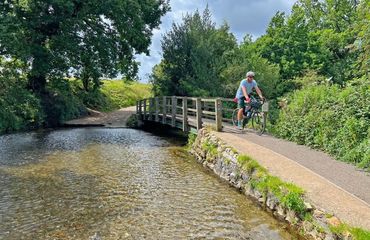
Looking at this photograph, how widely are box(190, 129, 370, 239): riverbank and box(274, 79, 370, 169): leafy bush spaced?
1692mm

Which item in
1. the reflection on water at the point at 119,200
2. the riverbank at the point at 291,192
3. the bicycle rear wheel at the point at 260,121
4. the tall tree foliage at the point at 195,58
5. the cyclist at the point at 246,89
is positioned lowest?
the reflection on water at the point at 119,200

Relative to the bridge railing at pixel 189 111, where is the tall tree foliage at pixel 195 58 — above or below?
above

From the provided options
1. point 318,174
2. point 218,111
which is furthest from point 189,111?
point 318,174

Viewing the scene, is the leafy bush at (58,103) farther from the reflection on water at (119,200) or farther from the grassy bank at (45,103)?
the reflection on water at (119,200)

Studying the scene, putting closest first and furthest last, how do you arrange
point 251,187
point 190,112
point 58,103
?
1. point 251,187
2. point 190,112
3. point 58,103

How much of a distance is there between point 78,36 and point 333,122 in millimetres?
17752

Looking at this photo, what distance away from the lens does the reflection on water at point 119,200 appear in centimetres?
626

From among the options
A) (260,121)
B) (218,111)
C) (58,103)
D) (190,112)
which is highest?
(58,103)

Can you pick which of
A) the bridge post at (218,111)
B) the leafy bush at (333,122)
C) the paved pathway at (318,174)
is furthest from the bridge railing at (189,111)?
the leafy bush at (333,122)

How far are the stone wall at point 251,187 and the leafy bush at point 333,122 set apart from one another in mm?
2562

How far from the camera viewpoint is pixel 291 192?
21.5ft

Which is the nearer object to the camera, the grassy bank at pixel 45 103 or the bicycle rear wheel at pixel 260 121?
the bicycle rear wheel at pixel 260 121

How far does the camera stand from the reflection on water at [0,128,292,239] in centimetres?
626

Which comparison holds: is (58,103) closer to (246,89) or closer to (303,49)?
(246,89)
